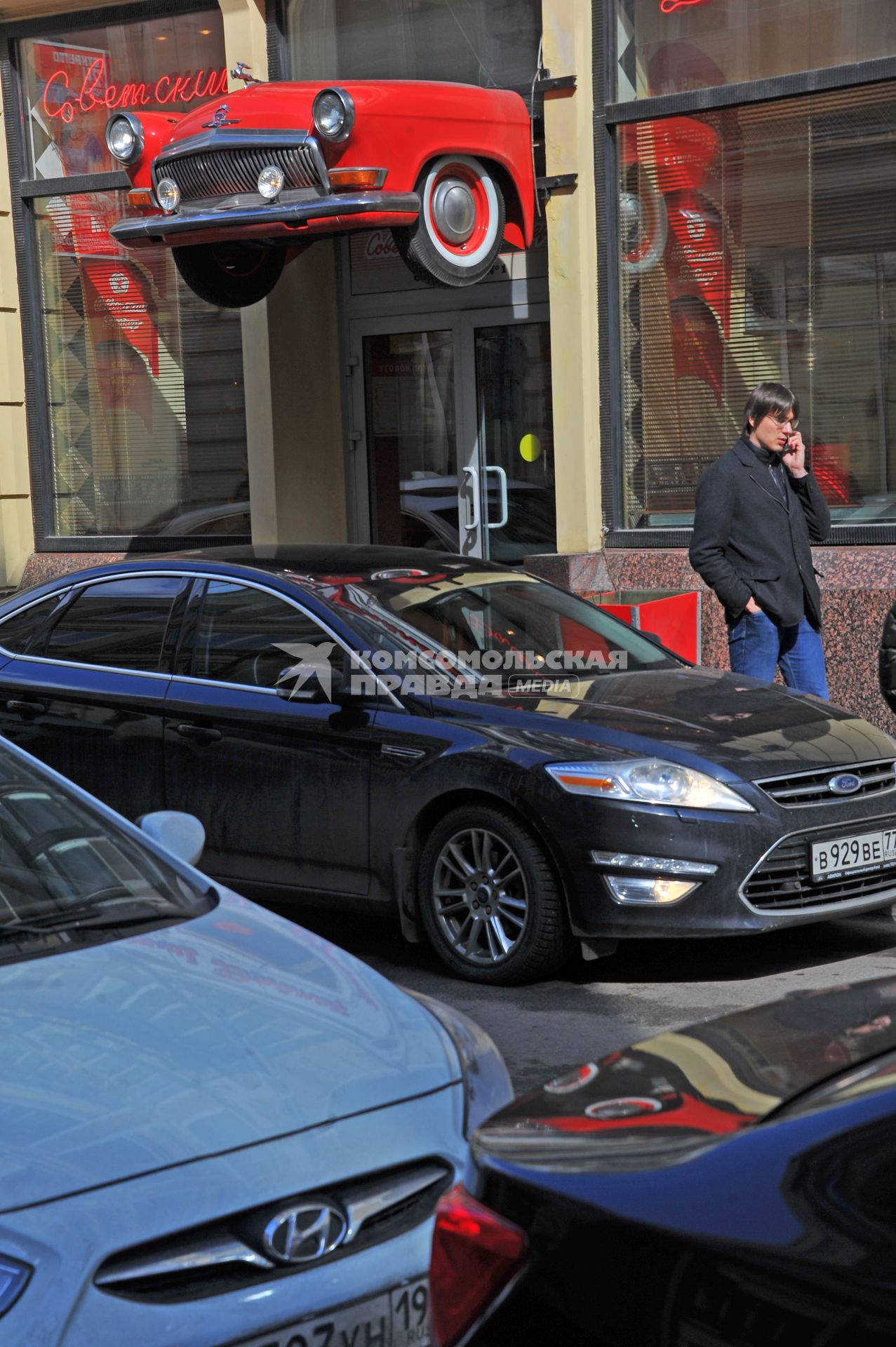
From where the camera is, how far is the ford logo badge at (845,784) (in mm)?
5609

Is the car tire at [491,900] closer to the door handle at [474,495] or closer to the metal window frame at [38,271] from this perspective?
the door handle at [474,495]

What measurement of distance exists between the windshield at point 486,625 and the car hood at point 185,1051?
2.78 metres

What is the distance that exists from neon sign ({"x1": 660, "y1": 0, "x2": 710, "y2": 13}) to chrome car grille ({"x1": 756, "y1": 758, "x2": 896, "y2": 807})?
21.4 ft

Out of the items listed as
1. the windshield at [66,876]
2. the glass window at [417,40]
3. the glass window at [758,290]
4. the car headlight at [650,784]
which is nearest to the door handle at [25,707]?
the car headlight at [650,784]

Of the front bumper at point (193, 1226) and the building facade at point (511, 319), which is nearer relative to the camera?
the front bumper at point (193, 1226)

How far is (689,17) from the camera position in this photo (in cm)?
1051

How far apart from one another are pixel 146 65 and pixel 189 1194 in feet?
38.8

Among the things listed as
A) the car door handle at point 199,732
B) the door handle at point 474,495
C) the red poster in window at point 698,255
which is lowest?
the car door handle at point 199,732

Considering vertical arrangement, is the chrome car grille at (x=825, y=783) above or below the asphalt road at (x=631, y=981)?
above

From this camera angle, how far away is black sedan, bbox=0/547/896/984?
17.5 ft

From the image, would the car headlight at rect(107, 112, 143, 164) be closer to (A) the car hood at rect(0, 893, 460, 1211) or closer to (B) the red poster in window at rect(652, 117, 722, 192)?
(B) the red poster in window at rect(652, 117, 722, 192)

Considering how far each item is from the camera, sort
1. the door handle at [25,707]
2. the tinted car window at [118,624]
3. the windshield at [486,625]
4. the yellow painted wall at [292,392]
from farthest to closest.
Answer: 1. the yellow painted wall at [292,392]
2. the door handle at [25,707]
3. the tinted car window at [118,624]
4. the windshield at [486,625]

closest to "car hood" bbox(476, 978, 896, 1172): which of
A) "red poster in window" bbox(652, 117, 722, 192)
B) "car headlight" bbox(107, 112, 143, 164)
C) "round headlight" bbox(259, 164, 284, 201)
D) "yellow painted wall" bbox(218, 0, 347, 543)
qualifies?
"round headlight" bbox(259, 164, 284, 201)

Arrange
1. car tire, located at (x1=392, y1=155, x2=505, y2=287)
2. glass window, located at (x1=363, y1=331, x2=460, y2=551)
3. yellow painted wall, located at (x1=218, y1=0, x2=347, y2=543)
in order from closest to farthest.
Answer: car tire, located at (x1=392, y1=155, x2=505, y2=287)
yellow painted wall, located at (x1=218, y1=0, x2=347, y2=543)
glass window, located at (x1=363, y1=331, x2=460, y2=551)
